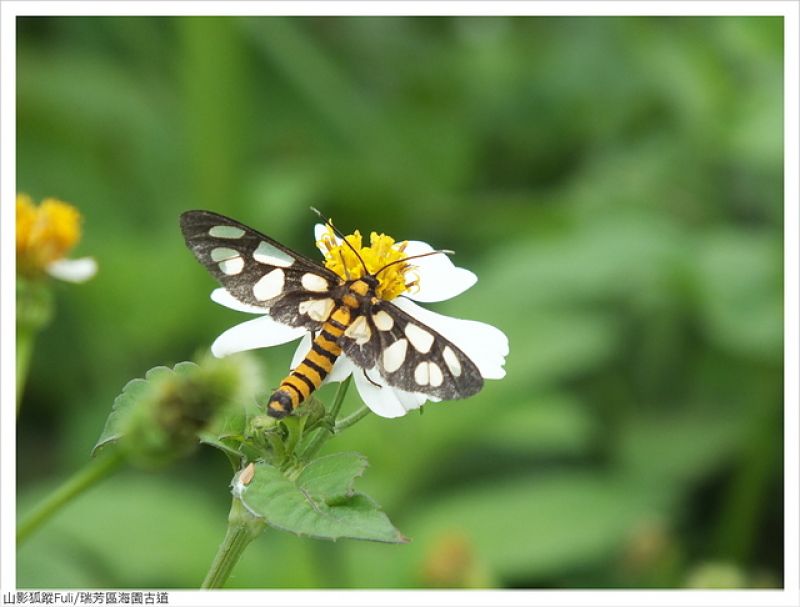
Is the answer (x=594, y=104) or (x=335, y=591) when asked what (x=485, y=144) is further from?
(x=335, y=591)

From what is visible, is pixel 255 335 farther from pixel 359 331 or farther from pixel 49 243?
pixel 49 243

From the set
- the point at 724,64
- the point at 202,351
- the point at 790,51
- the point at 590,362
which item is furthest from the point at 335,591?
the point at 724,64

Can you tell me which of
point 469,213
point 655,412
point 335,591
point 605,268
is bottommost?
point 335,591

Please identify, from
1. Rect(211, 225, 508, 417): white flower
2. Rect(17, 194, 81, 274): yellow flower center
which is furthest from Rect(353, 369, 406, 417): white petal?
Rect(17, 194, 81, 274): yellow flower center

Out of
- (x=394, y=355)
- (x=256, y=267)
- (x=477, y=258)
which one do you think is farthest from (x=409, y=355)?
(x=477, y=258)

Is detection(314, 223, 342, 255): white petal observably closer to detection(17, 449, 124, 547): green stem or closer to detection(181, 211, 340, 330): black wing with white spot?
detection(181, 211, 340, 330): black wing with white spot

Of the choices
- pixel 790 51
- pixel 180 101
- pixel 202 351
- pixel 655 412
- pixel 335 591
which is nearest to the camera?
pixel 202 351
